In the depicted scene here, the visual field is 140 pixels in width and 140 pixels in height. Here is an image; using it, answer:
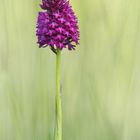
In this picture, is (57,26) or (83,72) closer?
(57,26)

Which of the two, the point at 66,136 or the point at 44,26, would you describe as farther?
the point at 66,136

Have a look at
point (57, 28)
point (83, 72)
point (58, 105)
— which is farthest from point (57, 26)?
point (83, 72)

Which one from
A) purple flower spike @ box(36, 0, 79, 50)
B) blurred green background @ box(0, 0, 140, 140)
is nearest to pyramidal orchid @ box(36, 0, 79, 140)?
purple flower spike @ box(36, 0, 79, 50)

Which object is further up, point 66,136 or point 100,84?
point 100,84

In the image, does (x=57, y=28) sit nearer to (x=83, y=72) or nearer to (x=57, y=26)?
(x=57, y=26)

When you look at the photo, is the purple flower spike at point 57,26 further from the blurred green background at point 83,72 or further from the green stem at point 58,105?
the blurred green background at point 83,72

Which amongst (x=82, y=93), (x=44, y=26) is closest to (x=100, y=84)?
(x=82, y=93)

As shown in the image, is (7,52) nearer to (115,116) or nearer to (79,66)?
(79,66)

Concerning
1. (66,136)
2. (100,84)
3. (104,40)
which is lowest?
(66,136)
